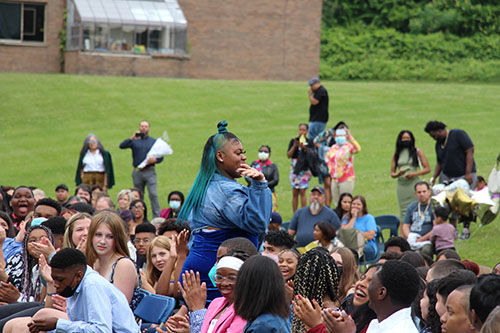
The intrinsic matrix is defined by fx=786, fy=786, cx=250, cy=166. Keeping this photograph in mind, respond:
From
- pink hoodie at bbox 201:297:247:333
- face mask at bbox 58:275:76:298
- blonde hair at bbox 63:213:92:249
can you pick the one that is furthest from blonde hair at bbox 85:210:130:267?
pink hoodie at bbox 201:297:247:333

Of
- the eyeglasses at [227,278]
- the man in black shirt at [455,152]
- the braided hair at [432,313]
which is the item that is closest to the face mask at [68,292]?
the eyeglasses at [227,278]

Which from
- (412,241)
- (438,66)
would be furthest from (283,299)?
(438,66)

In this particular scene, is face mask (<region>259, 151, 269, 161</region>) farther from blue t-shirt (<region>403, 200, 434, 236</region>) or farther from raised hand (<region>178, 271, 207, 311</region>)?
raised hand (<region>178, 271, 207, 311</region>)

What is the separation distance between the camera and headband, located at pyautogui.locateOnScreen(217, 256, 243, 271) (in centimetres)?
494

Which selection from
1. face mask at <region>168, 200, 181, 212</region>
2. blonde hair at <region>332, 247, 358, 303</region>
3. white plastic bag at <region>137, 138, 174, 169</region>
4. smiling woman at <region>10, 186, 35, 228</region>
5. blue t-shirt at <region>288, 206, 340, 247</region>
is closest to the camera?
blonde hair at <region>332, 247, 358, 303</region>

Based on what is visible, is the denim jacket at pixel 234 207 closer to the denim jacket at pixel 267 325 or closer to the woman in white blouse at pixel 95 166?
the denim jacket at pixel 267 325

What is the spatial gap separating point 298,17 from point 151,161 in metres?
27.4

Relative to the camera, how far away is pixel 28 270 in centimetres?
779

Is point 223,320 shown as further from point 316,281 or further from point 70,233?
point 70,233

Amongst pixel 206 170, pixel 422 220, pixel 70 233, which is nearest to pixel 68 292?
pixel 206 170

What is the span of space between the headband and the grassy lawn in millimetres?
12737

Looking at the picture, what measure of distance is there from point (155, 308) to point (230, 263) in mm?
1369

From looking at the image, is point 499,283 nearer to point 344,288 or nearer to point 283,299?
point 283,299

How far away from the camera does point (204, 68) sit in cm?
4103
